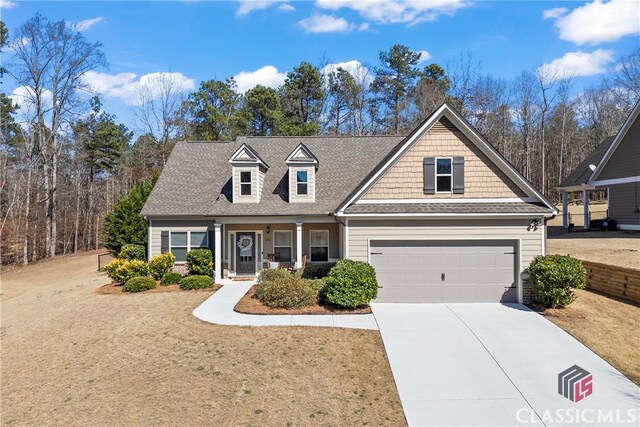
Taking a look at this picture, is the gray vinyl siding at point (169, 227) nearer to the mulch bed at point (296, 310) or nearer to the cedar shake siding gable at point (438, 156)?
the mulch bed at point (296, 310)

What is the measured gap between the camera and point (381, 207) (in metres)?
13.2

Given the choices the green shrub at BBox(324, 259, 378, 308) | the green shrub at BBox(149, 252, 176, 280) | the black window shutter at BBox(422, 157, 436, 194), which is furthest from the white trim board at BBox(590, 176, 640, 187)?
the green shrub at BBox(149, 252, 176, 280)

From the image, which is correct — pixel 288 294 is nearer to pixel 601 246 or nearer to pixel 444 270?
pixel 444 270

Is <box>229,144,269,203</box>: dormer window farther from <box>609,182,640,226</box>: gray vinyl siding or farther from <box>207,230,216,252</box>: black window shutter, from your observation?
<box>609,182,640,226</box>: gray vinyl siding

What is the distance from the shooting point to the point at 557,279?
11.5 metres

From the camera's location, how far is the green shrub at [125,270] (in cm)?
1614

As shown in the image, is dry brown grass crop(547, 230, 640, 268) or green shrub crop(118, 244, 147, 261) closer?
dry brown grass crop(547, 230, 640, 268)

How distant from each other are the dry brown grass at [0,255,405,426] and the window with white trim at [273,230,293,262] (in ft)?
20.6

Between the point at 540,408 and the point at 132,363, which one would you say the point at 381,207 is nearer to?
the point at 540,408

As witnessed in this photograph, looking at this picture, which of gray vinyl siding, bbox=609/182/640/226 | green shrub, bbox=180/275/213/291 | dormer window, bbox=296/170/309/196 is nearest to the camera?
green shrub, bbox=180/275/213/291

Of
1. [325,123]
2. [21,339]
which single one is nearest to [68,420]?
[21,339]

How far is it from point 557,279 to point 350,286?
20.7 ft

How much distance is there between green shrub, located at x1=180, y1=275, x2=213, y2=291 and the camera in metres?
15.2

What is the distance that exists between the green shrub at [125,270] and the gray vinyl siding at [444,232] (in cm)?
953
